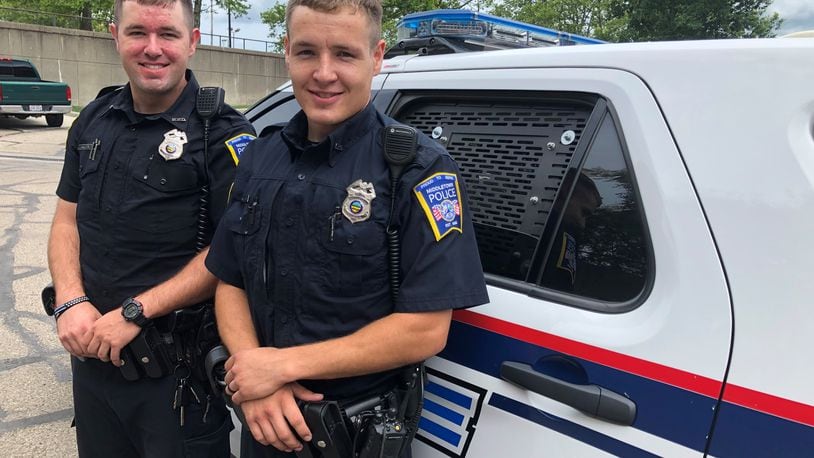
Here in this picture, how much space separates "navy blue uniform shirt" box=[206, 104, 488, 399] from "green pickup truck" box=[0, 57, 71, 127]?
15742 mm

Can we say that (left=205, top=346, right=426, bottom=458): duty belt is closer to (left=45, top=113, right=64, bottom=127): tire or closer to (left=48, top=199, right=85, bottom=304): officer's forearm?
(left=48, top=199, right=85, bottom=304): officer's forearm

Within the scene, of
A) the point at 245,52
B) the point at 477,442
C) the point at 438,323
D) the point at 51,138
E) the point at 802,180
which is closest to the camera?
the point at 802,180

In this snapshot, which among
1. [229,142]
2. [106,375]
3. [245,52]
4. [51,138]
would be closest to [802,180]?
[229,142]

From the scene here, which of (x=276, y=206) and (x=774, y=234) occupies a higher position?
(x=774, y=234)

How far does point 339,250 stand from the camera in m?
1.29

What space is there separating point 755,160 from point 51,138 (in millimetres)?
15653

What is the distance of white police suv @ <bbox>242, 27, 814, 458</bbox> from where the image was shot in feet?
3.33

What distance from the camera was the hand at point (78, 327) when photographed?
67.4 inches

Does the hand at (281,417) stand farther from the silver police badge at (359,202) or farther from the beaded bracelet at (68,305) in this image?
the beaded bracelet at (68,305)

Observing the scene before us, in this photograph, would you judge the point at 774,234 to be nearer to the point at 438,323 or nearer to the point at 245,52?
the point at 438,323

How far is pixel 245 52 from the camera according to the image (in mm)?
25547

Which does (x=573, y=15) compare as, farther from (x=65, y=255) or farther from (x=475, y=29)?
(x=65, y=255)

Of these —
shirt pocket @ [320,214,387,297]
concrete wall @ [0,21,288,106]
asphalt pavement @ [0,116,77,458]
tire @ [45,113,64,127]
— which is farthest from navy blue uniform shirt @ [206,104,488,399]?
concrete wall @ [0,21,288,106]

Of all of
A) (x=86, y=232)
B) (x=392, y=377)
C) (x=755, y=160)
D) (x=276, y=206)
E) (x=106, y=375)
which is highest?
(x=755, y=160)
